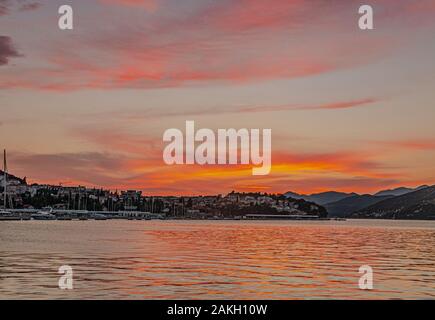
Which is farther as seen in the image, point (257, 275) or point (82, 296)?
point (257, 275)

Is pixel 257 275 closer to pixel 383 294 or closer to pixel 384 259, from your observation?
pixel 383 294

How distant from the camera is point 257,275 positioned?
55562mm

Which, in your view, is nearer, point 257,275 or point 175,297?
point 175,297

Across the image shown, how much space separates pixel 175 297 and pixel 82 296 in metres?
5.78

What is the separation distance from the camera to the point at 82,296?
4038 cm
